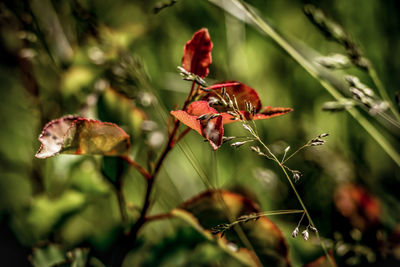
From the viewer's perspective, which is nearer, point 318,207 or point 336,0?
point 318,207

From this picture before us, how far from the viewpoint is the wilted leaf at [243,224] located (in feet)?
0.97

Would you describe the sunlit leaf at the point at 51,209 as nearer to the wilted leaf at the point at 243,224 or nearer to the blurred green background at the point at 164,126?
the blurred green background at the point at 164,126

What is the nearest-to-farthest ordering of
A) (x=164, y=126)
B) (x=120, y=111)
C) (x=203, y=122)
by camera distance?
1. (x=203, y=122)
2. (x=120, y=111)
3. (x=164, y=126)

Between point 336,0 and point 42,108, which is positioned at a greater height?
point 336,0

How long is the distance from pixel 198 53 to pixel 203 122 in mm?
65

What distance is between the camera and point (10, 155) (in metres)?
0.50

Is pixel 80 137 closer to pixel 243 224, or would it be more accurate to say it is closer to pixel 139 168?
pixel 139 168

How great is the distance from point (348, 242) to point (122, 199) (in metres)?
0.27

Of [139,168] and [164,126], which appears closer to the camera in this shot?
[139,168]

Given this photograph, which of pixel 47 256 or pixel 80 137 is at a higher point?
pixel 80 137

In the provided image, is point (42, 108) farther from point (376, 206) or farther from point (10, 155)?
point (376, 206)

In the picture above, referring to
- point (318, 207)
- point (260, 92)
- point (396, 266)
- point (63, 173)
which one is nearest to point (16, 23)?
point (63, 173)

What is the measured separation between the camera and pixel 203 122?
9.5 inches

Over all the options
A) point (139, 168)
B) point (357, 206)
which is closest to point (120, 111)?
point (139, 168)
